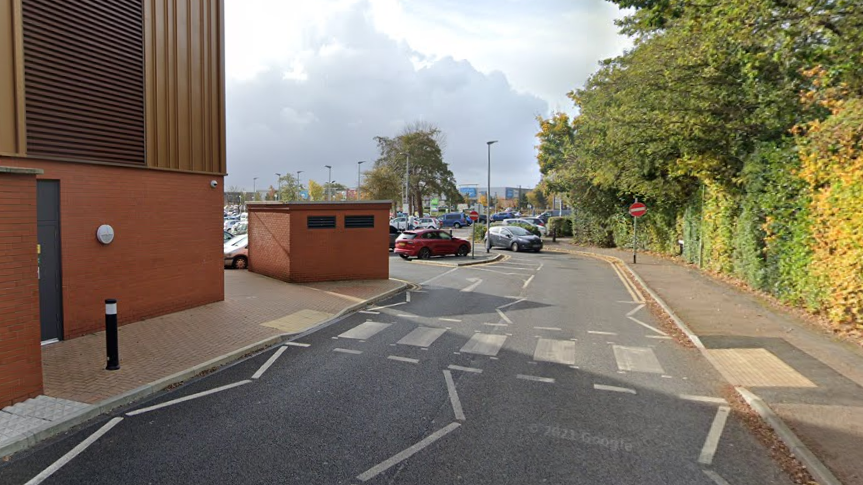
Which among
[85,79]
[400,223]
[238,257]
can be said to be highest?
[85,79]

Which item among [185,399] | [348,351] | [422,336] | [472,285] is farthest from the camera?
[472,285]

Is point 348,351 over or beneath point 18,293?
beneath

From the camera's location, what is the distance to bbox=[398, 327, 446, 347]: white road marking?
9.13m

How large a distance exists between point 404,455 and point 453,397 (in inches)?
64.8

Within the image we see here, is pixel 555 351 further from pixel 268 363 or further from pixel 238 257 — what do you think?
pixel 238 257

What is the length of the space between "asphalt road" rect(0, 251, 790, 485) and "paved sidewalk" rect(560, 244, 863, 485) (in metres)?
0.58

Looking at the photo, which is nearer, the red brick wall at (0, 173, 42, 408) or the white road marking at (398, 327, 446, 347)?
the red brick wall at (0, 173, 42, 408)

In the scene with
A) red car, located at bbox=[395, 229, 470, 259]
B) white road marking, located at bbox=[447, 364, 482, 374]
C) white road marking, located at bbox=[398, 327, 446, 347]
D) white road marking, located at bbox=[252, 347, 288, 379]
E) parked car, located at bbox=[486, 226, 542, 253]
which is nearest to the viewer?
white road marking, located at bbox=[252, 347, 288, 379]

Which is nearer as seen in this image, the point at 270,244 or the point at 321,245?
the point at 321,245

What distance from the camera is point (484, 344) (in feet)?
29.9

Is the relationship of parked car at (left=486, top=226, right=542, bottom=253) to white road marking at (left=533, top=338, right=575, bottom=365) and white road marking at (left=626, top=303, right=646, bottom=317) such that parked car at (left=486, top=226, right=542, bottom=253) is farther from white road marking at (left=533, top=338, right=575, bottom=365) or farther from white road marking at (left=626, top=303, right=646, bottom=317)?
white road marking at (left=533, top=338, right=575, bottom=365)

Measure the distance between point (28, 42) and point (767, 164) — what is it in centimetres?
1580

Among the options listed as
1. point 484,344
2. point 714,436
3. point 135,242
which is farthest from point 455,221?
point 714,436

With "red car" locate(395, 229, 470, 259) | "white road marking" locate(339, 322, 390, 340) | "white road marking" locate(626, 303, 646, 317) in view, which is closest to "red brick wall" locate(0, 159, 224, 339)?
"white road marking" locate(339, 322, 390, 340)
